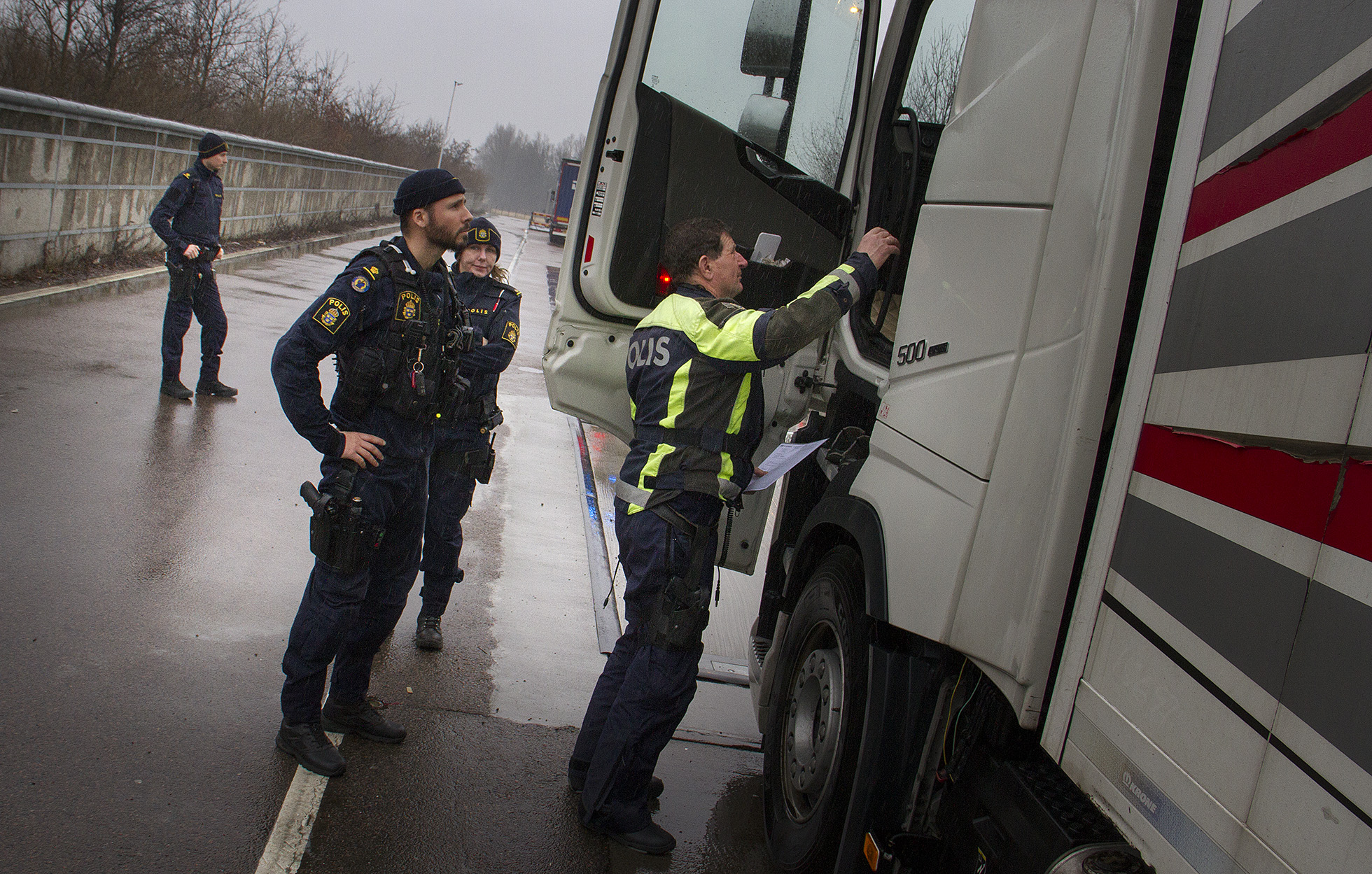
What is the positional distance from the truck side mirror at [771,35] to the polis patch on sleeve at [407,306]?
1.69 m

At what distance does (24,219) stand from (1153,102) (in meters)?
11.3

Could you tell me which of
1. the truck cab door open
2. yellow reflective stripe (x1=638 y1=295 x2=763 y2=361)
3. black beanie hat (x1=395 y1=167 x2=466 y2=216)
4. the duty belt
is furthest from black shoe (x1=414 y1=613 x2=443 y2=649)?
yellow reflective stripe (x1=638 y1=295 x2=763 y2=361)

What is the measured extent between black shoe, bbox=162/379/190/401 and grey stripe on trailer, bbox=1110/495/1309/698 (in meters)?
7.40

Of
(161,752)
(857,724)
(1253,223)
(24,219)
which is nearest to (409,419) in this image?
(161,752)

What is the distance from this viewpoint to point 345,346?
10.5 feet

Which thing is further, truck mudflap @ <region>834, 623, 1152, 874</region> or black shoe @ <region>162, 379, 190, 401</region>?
black shoe @ <region>162, 379, 190, 401</region>

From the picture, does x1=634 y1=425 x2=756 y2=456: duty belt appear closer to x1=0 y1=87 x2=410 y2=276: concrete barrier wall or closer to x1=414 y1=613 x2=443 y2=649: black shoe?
x1=414 y1=613 x2=443 y2=649: black shoe

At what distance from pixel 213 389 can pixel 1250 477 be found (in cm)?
786

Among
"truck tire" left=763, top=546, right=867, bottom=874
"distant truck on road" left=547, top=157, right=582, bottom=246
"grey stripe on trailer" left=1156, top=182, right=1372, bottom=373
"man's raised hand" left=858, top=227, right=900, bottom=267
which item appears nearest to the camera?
"grey stripe on trailer" left=1156, top=182, right=1372, bottom=373

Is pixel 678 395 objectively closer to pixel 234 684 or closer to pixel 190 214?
pixel 234 684

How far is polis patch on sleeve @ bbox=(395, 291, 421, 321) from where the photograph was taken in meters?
3.27

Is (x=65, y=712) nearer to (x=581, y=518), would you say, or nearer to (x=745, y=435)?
(x=745, y=435)

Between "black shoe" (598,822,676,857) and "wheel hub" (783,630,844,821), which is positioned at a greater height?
"wheel hub" (783,630,844,821)

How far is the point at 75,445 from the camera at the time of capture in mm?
6051
